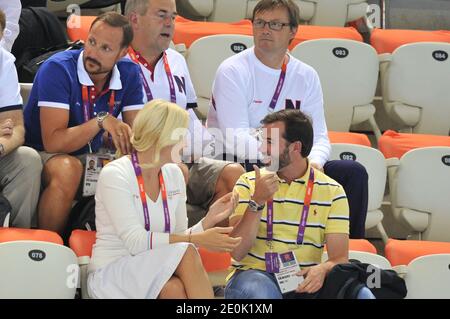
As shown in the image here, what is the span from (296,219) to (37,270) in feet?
2.83

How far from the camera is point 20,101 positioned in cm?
398

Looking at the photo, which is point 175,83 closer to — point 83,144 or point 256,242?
point 83,144

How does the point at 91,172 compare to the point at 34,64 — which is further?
the point at 34,64

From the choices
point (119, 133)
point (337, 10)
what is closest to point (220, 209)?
point (119, 133)

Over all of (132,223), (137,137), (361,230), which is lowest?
(361,230)

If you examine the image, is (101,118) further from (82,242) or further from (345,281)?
(345,281)

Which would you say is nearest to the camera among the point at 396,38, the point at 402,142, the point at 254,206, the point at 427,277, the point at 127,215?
the point at 127,215

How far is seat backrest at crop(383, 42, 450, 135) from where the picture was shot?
5180 millimetres

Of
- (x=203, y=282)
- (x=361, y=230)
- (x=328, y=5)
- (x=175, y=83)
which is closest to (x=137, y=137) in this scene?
(x=203, y=282)

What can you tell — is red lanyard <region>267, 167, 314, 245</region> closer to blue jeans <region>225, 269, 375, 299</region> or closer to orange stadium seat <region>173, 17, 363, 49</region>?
blue jeans <region>225, 269, 375, 299</region>

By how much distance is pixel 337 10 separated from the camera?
5.76 metres

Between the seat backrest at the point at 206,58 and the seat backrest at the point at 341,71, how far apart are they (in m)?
0.36

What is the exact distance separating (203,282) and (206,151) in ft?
3.23

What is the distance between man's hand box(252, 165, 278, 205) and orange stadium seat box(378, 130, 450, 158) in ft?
4.56
